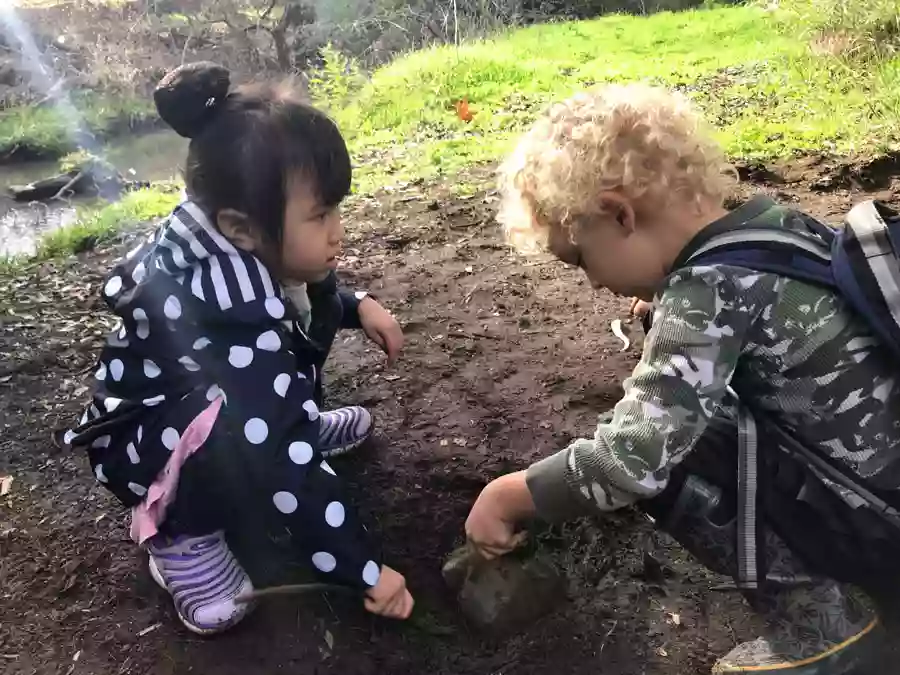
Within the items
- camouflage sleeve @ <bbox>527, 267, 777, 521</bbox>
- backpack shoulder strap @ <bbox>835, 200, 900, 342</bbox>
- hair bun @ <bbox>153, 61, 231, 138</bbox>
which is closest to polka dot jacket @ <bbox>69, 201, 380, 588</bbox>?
hair bun @ <bbox>153, 61, 231, 138</bbox>

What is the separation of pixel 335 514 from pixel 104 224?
115 inches

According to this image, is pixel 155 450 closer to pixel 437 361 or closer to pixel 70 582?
pixel 70 582

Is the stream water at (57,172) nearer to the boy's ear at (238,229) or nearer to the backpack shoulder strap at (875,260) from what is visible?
the boy's ear at (238,229)

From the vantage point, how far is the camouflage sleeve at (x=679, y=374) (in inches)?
49.3

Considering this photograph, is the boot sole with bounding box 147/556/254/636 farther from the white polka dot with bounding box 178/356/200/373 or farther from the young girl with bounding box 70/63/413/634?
the white polka dot with bounding box 178/356/200/373

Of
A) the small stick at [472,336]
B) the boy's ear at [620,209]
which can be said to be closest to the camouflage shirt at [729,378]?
the boy's ear at [620,209]

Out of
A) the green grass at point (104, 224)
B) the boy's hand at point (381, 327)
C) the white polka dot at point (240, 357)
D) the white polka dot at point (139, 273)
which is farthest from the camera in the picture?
the green grass at point (104, 224)

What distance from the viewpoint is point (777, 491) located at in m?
1.36

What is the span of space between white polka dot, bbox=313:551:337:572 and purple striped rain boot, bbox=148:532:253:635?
26 cm

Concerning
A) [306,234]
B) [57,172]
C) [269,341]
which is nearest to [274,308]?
[269,341]

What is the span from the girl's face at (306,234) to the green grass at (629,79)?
2.43 metres

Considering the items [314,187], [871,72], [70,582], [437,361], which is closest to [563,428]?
[437,361]

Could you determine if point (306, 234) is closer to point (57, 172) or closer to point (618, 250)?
point (618, 250)

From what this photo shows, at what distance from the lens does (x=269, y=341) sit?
1491 millimetres
